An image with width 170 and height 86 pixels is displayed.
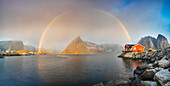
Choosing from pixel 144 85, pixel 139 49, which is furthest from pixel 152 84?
pixel 139 49

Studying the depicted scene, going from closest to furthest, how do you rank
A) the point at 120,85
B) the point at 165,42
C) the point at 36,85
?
the point at 120,85 < the point at 36,85 < the point at 165,42

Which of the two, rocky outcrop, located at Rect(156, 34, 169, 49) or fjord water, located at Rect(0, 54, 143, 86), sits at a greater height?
rocky outcrop, located at Rect(156, 34, 169, 49)

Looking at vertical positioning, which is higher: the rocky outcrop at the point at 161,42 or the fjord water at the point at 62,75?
the rocky outcrop at the point at 161,42

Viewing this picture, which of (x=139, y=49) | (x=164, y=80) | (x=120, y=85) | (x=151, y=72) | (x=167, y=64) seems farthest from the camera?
(x=139, y=49)

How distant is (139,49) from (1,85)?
247 ft

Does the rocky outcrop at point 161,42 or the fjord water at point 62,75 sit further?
the rocky outcrop at point 161,42

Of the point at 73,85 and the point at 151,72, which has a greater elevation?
the point at 151,72

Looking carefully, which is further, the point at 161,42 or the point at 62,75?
the point at 161,42

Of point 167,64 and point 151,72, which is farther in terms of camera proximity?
point 167,64

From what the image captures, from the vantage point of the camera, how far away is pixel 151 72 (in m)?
11.9

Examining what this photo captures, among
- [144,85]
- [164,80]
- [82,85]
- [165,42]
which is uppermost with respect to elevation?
[165,42]

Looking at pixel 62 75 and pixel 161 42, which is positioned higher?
pixel 161 42

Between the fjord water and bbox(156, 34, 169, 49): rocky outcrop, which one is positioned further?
bbox(156, 34, 169, 49): rocky outcrop

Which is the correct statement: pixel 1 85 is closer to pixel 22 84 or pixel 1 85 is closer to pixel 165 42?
pixel 22 84
